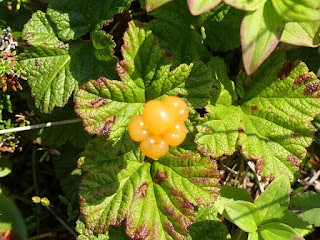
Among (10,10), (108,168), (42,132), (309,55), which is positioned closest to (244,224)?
(108,168)

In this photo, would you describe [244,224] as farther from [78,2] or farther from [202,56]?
[78,2]

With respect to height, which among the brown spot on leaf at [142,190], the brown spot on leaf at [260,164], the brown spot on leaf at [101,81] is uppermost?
the brown spot on leaf at [101,81]

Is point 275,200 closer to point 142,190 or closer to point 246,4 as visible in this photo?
point 142,190

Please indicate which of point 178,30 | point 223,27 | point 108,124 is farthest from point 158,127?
point 223,27

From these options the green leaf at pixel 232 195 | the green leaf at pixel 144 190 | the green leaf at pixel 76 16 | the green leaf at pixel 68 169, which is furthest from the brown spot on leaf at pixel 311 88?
the green leaf at pixel 68 169

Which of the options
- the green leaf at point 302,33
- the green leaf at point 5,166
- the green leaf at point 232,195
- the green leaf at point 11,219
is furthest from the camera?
the green leaf at point 5,166

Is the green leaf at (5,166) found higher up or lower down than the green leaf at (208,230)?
lower down

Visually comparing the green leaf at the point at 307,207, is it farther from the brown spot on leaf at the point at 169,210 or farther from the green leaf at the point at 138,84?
the green leaf at the point at 138,84
